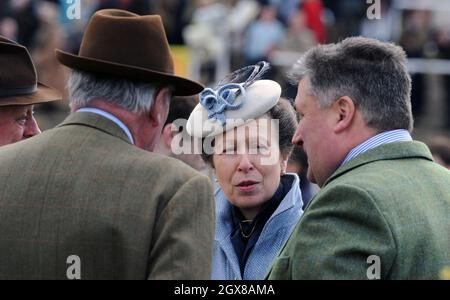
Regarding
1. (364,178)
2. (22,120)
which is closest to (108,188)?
(364,178)

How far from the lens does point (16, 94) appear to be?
470cm

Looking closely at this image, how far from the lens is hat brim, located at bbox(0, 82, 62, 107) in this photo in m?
4.62

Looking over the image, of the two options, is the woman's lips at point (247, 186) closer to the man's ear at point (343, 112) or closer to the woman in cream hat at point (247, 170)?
the woman in cream hat at point (247, 170)

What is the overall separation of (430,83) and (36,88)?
10.6 m

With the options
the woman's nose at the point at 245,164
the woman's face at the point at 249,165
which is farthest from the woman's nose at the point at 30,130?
the woman's nose at the point at 245,164

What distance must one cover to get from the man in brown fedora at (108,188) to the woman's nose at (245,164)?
3.09 feet

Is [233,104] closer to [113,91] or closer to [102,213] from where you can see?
[113,91]

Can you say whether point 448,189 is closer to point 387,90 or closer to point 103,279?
point 387,90

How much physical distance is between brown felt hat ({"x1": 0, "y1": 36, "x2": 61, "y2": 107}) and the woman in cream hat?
757 millimetres

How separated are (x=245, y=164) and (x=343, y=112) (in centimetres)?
89

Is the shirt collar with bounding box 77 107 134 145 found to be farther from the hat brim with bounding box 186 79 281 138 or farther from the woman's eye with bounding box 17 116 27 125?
the woman's eye with bounding box 17 116 27 125

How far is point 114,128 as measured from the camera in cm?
351

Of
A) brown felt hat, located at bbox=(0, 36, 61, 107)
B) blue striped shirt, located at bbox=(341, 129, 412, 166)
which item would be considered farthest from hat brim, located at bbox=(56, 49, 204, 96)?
brown felt hat, located at bbox=(0, 36, 61, 107)

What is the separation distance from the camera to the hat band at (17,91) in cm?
466
